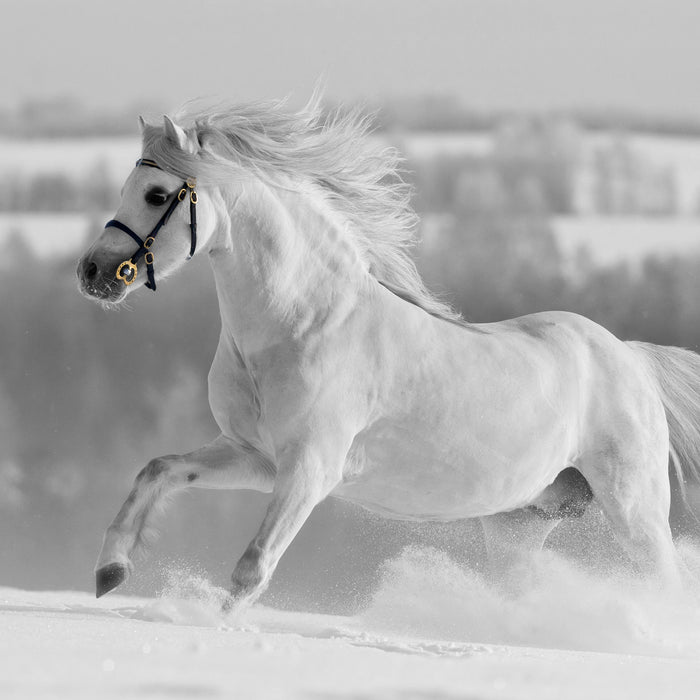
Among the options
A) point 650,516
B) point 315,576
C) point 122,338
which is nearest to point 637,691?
point 650,516

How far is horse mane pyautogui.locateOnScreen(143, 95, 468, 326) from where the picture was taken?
13.2 feet

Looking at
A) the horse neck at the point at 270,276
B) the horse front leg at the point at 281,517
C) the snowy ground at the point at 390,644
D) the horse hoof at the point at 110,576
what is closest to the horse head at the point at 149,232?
the horse neck at the point at 270,276

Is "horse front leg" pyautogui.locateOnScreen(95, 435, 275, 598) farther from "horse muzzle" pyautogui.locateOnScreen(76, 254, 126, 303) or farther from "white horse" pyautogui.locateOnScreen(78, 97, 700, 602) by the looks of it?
"horse muzzle" pyautogui.locateOnScreen(76, 254, 126, 303)

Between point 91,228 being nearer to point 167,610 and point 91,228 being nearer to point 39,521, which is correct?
point 39,521

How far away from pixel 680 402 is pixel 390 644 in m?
2.20

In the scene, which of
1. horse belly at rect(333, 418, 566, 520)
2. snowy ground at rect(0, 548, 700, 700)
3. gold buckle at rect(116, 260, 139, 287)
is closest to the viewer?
snowy ground at rect(0, 548, 700, 700)

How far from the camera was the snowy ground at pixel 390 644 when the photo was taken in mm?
2521

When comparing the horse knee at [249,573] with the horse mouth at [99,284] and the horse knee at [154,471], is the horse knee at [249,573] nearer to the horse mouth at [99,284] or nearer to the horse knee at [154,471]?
the horse knee at [154,471]

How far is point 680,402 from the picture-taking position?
16.8 feet

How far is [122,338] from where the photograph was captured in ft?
42.5

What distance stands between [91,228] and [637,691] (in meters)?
9.40

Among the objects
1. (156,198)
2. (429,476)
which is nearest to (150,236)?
(156,198)

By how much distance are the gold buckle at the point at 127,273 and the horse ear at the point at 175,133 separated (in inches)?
16.9

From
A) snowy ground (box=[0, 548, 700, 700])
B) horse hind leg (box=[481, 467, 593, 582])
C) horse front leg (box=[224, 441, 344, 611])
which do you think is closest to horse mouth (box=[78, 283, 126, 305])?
horse front leg (box=[224, 441, 344, 611])
